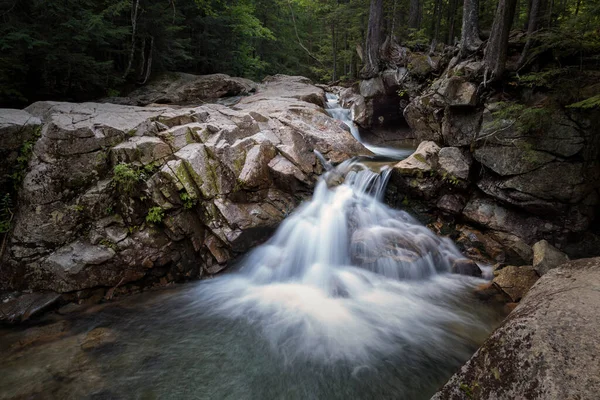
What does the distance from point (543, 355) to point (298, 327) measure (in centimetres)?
333

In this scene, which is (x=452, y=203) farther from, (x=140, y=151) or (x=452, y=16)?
(x=452, y=16)

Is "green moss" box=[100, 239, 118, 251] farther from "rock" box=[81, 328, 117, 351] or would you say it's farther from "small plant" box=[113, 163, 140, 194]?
"rock" box=[81, 328, 117, 351]

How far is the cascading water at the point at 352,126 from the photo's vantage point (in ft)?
32.9

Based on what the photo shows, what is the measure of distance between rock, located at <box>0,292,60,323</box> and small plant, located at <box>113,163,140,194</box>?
229 centimetres

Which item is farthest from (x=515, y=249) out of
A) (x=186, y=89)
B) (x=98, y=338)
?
(x=186, y=89)

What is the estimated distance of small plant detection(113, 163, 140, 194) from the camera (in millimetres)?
6023

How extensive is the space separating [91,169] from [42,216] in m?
1.23

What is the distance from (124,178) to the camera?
604cm

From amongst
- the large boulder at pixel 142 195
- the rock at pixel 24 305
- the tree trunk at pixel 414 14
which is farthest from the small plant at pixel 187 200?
the tree trunk at pixel 414 14

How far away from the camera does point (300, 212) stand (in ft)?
23.5

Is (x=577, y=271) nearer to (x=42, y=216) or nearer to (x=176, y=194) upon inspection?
(x=176, y=194)

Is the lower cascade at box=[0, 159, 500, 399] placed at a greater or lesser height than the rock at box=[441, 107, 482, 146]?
lesser

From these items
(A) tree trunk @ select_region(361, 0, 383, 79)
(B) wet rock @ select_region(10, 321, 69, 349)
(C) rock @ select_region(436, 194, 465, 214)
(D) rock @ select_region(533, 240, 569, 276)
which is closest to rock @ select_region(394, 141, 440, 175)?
(C) rock @ select_region(436, 194, 465, 214)

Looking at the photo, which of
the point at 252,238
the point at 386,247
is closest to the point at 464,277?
the point at 386,247
